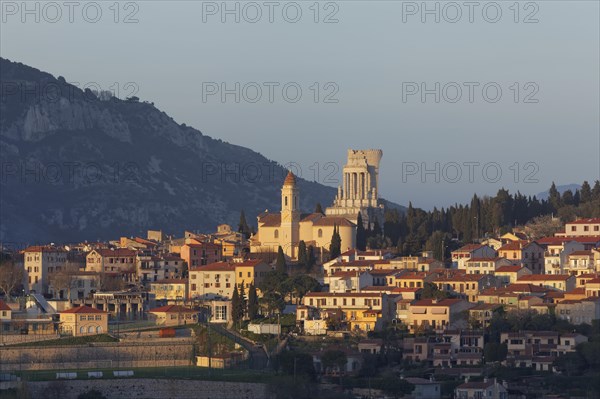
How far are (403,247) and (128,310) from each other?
1476cm

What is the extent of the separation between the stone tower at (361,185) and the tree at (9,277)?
20.4 meters

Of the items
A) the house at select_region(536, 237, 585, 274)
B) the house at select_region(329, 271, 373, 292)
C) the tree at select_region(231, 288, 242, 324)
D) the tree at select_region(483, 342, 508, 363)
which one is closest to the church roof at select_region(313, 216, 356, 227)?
the house at select_region(329, 271, 373, 292)

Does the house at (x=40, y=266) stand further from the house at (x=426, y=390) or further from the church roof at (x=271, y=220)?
the house at (x=426, y=390)

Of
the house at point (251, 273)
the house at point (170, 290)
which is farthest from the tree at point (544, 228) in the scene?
the house at point (170, 290)

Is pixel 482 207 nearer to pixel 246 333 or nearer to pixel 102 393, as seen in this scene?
pixel 246 333

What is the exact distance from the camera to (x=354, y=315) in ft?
260

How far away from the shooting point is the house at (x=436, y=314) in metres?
76.3

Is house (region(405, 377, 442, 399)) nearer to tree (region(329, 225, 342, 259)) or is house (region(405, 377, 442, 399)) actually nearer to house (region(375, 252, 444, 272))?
house (region(375, 252, 444, 272))

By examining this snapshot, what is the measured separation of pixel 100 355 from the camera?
73.5 metres

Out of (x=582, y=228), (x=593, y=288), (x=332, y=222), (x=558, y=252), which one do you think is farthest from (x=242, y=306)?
(x=582, y=228)

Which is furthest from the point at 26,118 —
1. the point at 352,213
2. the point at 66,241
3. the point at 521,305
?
the point at 521,305

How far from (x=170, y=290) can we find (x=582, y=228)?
2024cm

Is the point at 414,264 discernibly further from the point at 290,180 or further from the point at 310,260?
the point at 290,180

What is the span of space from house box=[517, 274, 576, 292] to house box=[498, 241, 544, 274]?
16.2ft
